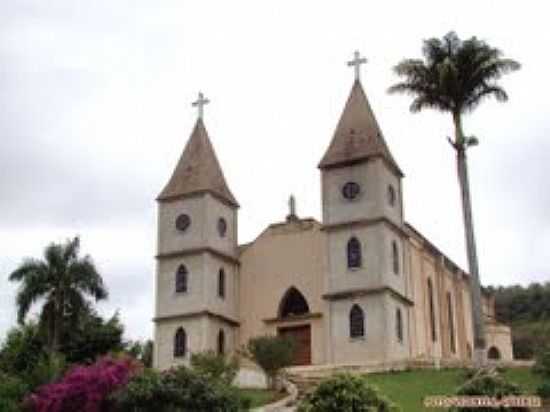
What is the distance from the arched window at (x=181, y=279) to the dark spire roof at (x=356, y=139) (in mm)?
7658

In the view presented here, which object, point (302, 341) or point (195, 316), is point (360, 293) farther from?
point (195, 316)

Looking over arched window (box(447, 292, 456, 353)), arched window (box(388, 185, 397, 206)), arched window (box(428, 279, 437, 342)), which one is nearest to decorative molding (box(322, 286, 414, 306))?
arched window (box(388, 185, 397, 206))

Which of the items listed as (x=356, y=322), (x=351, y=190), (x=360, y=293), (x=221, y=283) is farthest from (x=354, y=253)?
(x=221, y=283)

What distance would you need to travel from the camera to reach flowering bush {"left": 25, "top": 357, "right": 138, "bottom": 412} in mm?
29469

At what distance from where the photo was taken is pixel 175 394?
87.4ft

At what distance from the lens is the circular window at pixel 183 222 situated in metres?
48.8

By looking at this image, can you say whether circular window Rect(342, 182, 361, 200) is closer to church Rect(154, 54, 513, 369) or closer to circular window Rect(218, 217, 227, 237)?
church Rect(154, 54, 513, 369)

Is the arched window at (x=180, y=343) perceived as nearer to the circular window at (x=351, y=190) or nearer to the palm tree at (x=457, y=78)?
the circular window at (x=351, y=190)

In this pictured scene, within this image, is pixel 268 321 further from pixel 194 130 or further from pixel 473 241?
pixel 473 241

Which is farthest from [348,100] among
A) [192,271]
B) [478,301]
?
[478,301]

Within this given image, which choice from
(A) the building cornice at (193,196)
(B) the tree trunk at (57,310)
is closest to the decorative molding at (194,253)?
(A) the building cornice at (193,196)

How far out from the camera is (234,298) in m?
49.8

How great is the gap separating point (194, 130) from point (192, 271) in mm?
7664

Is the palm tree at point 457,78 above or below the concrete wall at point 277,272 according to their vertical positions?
above
